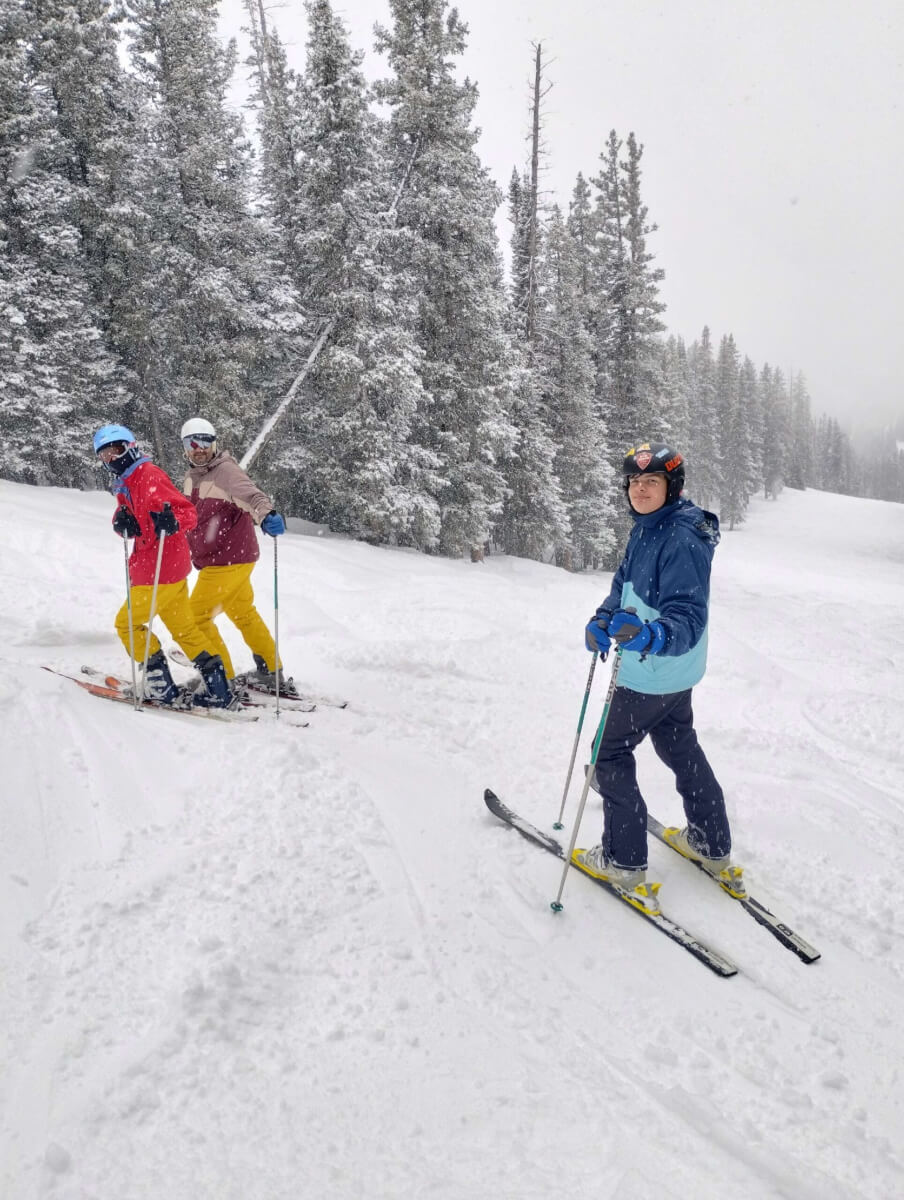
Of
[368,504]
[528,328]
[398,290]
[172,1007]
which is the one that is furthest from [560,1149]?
[528,328]

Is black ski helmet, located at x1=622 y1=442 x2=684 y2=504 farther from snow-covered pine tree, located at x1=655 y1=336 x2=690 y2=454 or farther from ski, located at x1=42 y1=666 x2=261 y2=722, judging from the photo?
snow-covered pine tree, located at x1=655 y1=336 x2=690 y2=454

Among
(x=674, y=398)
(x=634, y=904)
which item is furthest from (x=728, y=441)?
(x=634, y=904)

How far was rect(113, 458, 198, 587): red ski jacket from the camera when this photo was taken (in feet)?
17.2

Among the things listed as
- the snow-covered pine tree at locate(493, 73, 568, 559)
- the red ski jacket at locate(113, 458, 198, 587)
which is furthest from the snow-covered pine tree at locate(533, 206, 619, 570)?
the red ski jacket at locate(113, 458, 198, 587)

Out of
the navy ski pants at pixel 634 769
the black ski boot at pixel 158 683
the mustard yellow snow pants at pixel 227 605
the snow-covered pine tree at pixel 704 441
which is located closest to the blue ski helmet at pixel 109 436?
the mustard yellow snow pants at pixel 227 605

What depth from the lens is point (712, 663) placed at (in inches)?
333

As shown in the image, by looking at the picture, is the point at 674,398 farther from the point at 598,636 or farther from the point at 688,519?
the point at 598,636

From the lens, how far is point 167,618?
5543 mm

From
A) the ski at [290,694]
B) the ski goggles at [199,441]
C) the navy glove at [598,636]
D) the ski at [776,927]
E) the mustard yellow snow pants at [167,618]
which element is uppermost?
the ski goggles at [199,441]

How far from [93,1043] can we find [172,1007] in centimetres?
28

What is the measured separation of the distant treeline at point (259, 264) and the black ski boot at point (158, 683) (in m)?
10.7

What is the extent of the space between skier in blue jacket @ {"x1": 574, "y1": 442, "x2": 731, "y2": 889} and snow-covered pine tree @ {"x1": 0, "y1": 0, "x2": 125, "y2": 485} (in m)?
15.9

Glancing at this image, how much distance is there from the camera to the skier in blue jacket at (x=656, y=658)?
3.29 meters

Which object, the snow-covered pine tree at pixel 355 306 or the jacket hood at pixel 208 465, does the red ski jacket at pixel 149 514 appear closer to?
the jacket hood at pixel 208 465
